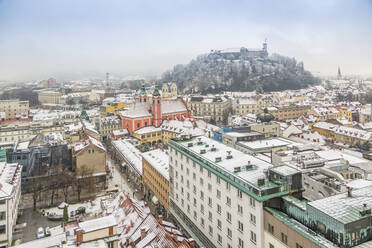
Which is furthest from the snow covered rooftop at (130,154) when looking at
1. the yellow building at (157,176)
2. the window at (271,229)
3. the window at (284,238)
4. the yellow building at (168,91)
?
the yellow building at (168,91)

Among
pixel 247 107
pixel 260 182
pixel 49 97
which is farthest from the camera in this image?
pixel 49 97

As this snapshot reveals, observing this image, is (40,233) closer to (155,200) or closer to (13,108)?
(155,200)

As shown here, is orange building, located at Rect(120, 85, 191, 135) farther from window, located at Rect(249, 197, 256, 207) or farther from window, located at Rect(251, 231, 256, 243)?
window, located at Rect(251, 231, 256, 243)

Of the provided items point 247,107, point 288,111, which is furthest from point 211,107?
point 288,111

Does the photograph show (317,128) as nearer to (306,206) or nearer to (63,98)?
(306,206)

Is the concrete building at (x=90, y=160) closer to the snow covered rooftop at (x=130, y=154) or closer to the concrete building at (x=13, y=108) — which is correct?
the snow covered rooftop at (x=130, y=154)
